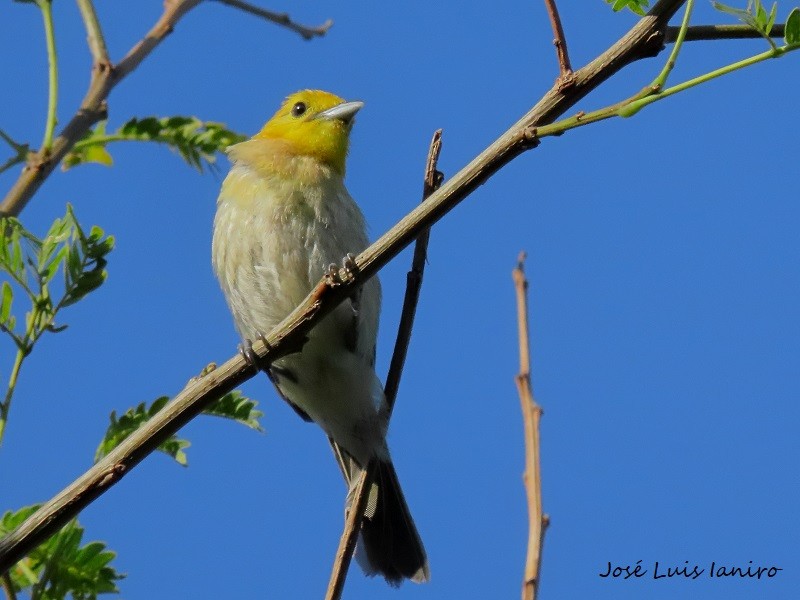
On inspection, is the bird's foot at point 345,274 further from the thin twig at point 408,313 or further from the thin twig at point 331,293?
the thin twig at point 408,313

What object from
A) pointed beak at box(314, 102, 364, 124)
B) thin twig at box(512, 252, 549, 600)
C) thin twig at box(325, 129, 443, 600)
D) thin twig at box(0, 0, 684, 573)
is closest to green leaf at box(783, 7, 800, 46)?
thin twig at box(0, 0, 684, 573)

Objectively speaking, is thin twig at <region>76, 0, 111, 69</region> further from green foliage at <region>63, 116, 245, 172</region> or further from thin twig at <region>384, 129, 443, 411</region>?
thin twig at <region>384, 129, 443, 411</region>

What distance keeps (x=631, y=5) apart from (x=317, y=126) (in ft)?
12.7

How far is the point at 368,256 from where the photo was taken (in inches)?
97.3

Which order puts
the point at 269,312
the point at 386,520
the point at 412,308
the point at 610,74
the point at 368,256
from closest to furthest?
the point at 610,74 < the point at 368,256 < the point at 412,308 < the point at 269,312 < the point at 386,520

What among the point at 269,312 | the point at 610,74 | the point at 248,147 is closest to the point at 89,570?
the point at 610,74

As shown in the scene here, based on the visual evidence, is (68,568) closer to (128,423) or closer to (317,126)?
(128,423)

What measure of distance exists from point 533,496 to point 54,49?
1897mm

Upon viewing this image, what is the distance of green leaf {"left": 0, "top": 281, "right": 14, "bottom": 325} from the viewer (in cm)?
281

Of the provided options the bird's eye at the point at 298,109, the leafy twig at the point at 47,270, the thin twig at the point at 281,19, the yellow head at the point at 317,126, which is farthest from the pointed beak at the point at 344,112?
the leafy twig at the point at 47,270

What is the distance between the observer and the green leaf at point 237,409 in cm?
323

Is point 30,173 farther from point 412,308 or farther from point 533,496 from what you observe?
point 533,496

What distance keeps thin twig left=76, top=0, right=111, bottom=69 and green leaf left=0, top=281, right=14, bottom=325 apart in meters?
0.68

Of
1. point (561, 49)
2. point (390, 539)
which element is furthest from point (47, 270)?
point (390, 539)
